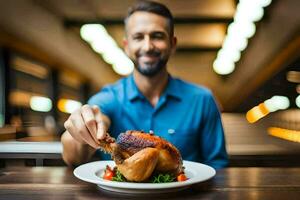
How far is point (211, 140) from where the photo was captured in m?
1.82

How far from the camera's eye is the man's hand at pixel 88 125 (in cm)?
105

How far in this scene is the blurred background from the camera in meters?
4.76

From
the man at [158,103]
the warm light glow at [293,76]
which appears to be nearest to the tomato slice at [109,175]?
the man at [158,103]

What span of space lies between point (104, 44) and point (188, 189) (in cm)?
529

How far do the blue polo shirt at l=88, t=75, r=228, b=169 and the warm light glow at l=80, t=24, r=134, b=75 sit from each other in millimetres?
3337

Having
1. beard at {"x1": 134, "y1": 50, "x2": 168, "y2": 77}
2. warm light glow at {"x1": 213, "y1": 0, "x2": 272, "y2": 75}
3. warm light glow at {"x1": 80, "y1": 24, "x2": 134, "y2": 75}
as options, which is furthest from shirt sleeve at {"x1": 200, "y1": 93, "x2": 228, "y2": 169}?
warm light glow at {"x1": 80, "y1": 24, "x2": 134, "y2": 75}

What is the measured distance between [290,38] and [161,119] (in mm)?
4092

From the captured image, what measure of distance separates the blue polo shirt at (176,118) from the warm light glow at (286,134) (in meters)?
3.59

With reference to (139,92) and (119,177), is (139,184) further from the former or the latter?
(139,92)

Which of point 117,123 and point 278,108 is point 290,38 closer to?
point 278,108

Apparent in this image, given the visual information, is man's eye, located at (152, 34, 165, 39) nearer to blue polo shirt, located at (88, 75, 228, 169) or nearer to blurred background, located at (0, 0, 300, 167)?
blue polo shirt, located at (88, 75, 228, 169)

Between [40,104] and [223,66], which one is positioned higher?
[223,66]

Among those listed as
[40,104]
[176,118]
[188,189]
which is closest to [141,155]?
[188,189]

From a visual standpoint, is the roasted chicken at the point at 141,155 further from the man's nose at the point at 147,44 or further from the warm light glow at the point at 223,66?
the warm light glow at the point at 223,66
